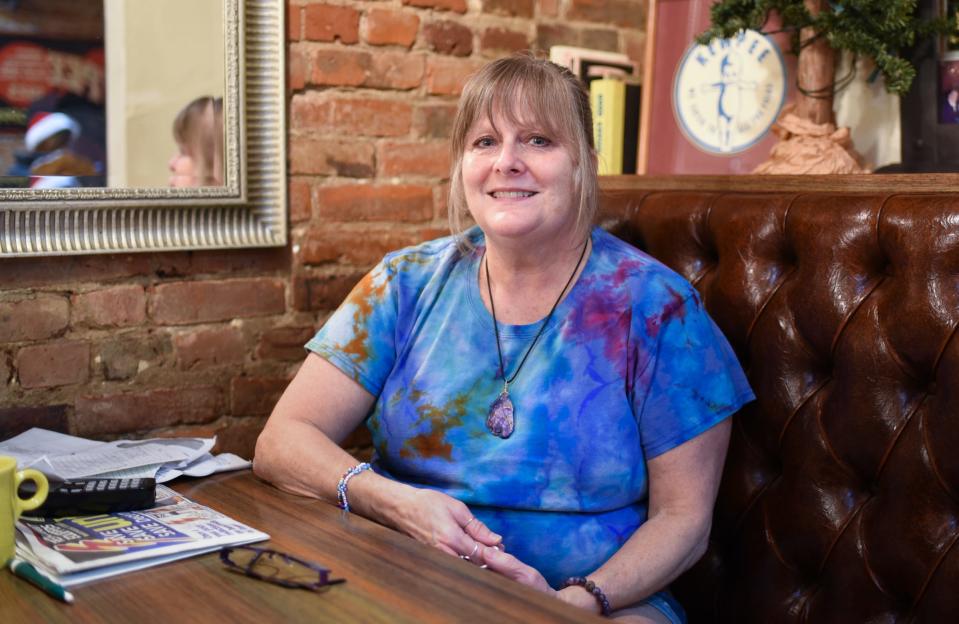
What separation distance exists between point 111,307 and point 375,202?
580 mm

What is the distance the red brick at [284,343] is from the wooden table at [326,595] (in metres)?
0.84

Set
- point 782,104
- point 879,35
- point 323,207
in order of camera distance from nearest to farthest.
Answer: point 879,35
point 782,104
point 323,207

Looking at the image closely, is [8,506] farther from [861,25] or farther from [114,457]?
[861,25]

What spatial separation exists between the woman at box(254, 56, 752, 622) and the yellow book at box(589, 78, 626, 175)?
1.67ft

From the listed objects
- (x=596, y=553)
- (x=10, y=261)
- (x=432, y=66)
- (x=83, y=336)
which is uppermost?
(x=432, y=66)

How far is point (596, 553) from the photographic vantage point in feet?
4.77

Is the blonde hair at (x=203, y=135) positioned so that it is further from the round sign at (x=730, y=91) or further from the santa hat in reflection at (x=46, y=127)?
the round sign at (x=730, y=91)

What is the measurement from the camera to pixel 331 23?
6.49ft

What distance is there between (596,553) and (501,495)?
0.16m

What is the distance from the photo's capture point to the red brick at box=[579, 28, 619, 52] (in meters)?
2.39

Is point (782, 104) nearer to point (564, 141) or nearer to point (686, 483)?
point (564, 141)

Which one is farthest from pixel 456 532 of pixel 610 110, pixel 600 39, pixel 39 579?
pixel 600 39

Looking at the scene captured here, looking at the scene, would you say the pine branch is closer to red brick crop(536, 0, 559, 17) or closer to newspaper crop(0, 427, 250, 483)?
red brick crop(536, 0, 559, 17)

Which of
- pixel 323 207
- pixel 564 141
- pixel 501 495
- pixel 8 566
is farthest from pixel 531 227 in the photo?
pixel 8 566
